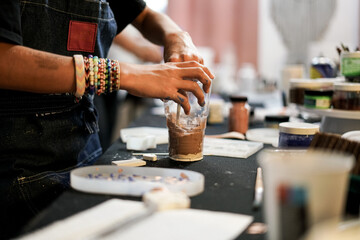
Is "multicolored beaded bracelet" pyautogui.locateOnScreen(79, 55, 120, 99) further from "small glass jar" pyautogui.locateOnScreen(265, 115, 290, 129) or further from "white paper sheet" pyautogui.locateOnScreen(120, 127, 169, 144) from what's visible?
"small glass jar" pyautogui.locateOnScreen(265, 115, 290, 129)

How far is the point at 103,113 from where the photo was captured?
9.57 ft

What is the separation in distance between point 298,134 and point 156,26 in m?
0.72

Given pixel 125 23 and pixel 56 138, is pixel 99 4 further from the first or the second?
pixel 56 138

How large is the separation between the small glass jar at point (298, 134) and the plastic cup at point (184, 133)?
22 cm

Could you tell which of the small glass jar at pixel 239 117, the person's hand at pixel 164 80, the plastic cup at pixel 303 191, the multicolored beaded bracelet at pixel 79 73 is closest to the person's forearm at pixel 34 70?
the multicolored beaded bracelet at pixel 79 73

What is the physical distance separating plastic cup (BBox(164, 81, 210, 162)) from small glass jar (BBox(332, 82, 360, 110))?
→ 0.49 meters

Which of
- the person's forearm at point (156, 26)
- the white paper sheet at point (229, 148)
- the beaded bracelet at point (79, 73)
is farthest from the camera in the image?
the person's forearm at point (156, 26)

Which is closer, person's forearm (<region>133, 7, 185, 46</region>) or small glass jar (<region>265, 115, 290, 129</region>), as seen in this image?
person's forearm (<region>133, 7, 185, 46</region>)

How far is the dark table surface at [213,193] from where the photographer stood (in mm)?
799

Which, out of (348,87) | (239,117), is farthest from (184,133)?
(348,87)

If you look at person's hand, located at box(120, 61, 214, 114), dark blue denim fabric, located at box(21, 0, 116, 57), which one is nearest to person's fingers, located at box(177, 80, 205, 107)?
person's hand, located at box(120, 61, 214, 114)

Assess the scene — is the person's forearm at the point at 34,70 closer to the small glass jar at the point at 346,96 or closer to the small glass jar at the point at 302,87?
the small glass jar at the point at 346,96

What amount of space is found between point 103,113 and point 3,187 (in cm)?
182

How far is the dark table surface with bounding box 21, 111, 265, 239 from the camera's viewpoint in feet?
2.62
